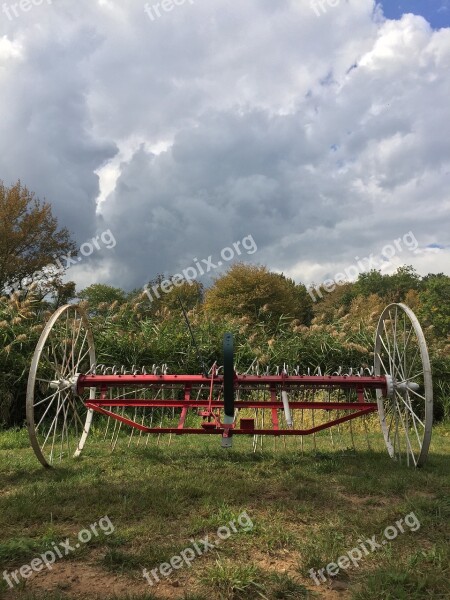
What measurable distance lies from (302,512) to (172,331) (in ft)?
20.6

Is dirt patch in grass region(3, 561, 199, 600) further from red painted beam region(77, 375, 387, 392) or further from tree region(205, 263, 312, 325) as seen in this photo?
tree region(205, 263, 312, 325)

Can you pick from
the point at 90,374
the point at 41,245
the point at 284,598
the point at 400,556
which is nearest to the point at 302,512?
the point at 400,556

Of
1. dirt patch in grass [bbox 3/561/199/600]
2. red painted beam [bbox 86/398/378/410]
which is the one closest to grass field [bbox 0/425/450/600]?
dirt patch in grass [bbox 3/561/199/600]

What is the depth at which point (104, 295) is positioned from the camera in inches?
1422
